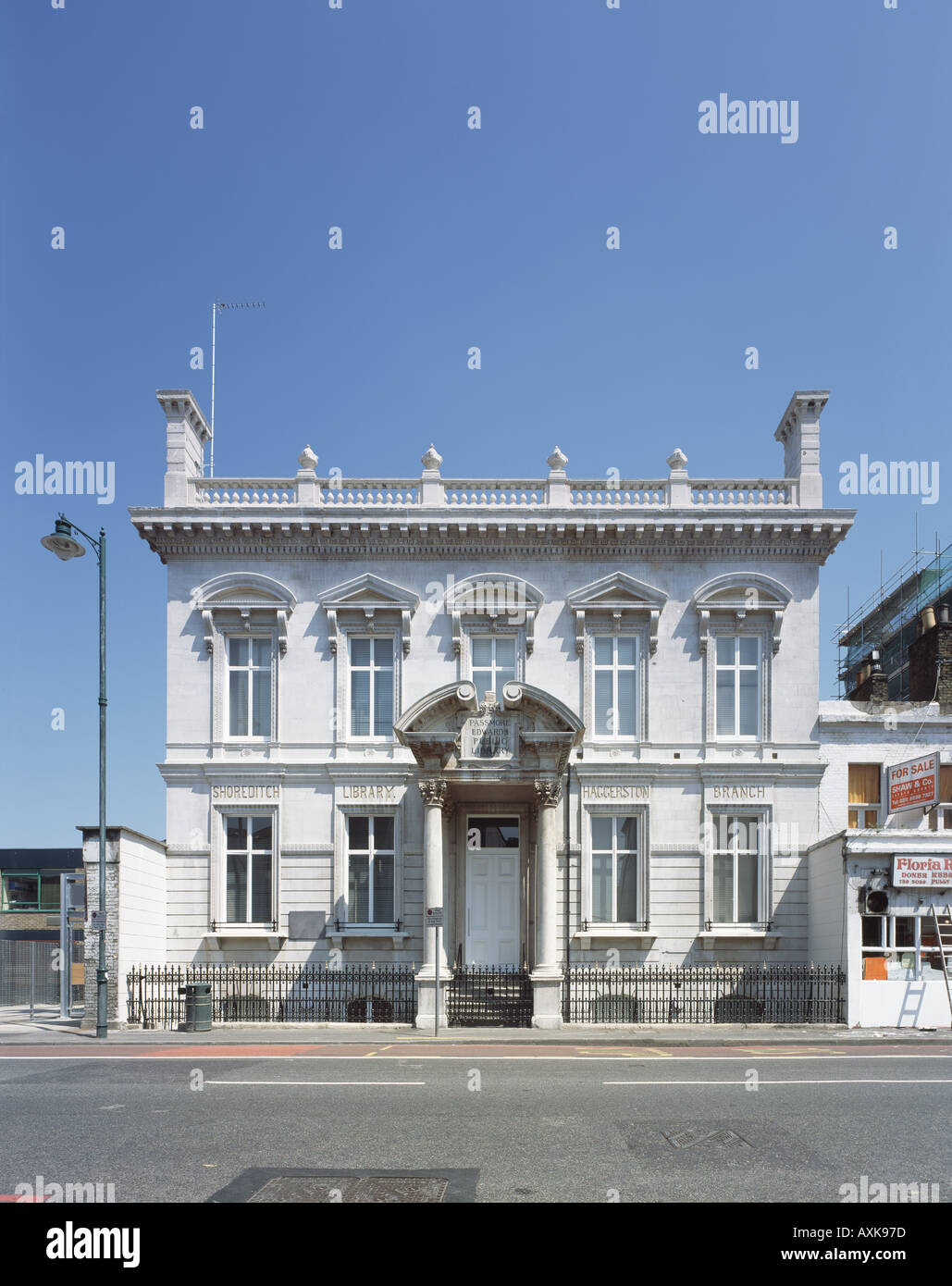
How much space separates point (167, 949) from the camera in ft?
88.5

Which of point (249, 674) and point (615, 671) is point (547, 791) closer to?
point (615, 671)

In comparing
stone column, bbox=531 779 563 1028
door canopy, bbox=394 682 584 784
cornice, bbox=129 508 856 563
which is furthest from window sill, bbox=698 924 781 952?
cornice, bbox=129 508 856 563

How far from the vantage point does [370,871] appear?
27188 millimetres

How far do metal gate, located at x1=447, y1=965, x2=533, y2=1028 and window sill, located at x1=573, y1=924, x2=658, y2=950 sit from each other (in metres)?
1.69

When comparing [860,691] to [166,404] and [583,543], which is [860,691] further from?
[166,404]

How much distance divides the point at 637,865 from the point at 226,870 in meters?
10.2

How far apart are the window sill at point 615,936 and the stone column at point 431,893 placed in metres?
3.53

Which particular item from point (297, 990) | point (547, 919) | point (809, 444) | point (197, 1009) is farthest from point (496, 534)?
point (197, 1009)

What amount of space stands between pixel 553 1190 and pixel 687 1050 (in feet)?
41.3

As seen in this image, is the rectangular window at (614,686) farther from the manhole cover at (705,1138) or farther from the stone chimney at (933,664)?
the manhole cover at (705,1138)

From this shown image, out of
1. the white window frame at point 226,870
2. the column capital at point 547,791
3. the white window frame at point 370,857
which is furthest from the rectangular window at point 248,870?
the column capital at point 547,791

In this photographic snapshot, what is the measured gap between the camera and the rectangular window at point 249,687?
27.8m

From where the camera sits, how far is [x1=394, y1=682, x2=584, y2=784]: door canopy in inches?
952
